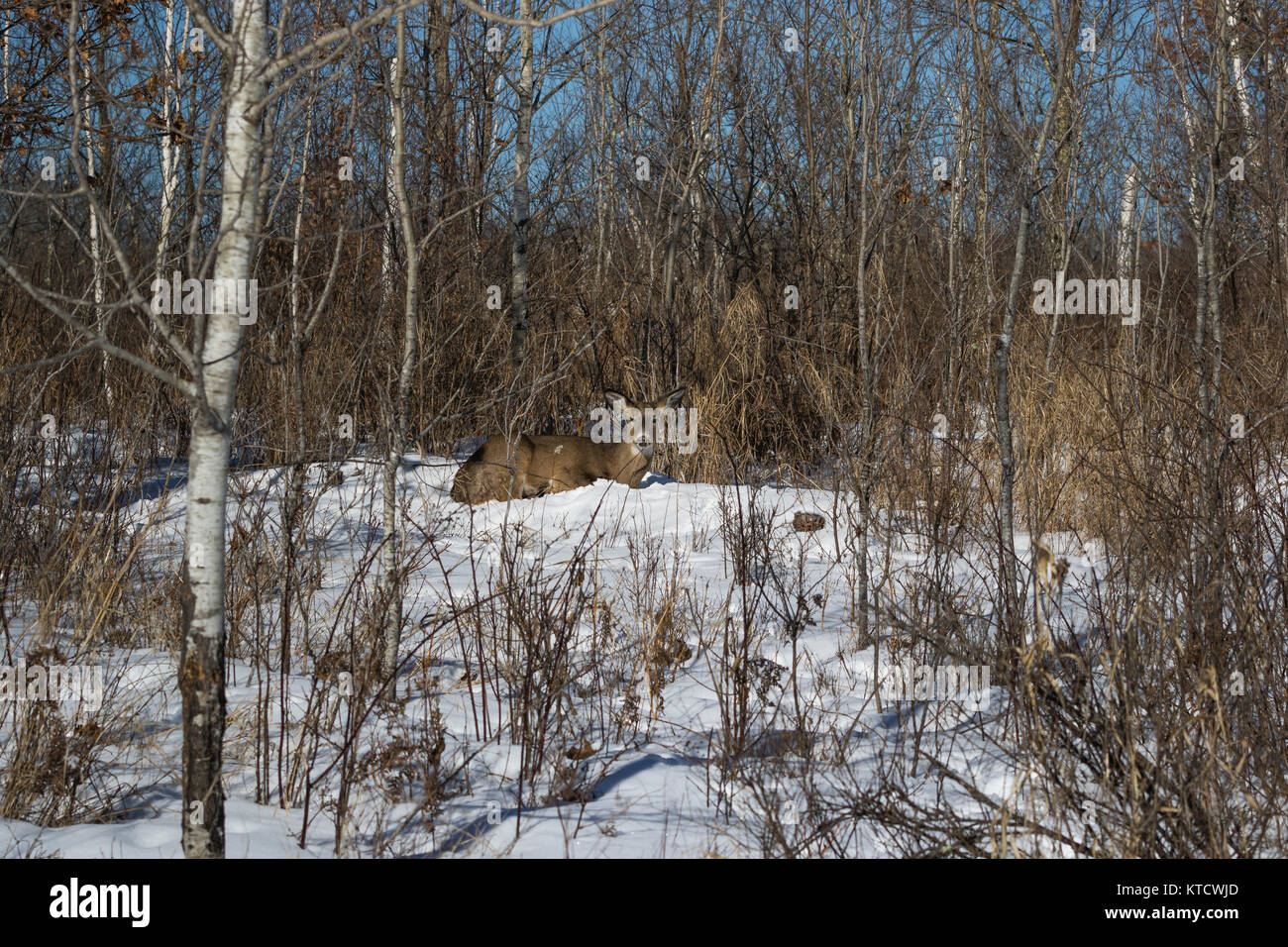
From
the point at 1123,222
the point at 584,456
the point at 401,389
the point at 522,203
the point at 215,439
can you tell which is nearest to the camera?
the point at 215,439

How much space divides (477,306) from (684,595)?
5.24m

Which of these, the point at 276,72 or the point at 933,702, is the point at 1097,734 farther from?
the point at 276,72

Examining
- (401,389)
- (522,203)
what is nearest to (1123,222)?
(522,203)

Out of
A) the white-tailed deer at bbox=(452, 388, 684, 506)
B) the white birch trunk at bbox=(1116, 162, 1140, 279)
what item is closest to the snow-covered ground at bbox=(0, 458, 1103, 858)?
the white birch trunk at bbox=(1116, 162, 1140, 279)

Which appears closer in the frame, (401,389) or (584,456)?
(401,389)

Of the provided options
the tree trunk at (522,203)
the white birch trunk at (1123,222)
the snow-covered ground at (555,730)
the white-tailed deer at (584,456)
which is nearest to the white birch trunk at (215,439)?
the snow-covered ground at (555,730)

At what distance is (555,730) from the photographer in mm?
3746

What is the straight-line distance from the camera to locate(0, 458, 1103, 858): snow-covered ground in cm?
290

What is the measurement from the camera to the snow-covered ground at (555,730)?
2.90 meters

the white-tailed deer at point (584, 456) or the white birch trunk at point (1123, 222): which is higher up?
the white birch trunk at point (1123, 222)

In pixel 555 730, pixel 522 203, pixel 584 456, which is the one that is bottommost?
pixel 555 730

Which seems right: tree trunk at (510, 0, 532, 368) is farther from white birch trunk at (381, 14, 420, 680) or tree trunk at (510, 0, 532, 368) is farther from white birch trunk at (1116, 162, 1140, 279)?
white birch trunk at (381, 14, 420, 680)

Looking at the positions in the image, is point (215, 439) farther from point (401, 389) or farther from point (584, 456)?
point (584, 456)

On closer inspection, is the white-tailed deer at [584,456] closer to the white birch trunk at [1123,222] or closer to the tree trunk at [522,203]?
the tree trunk at [522,203]
